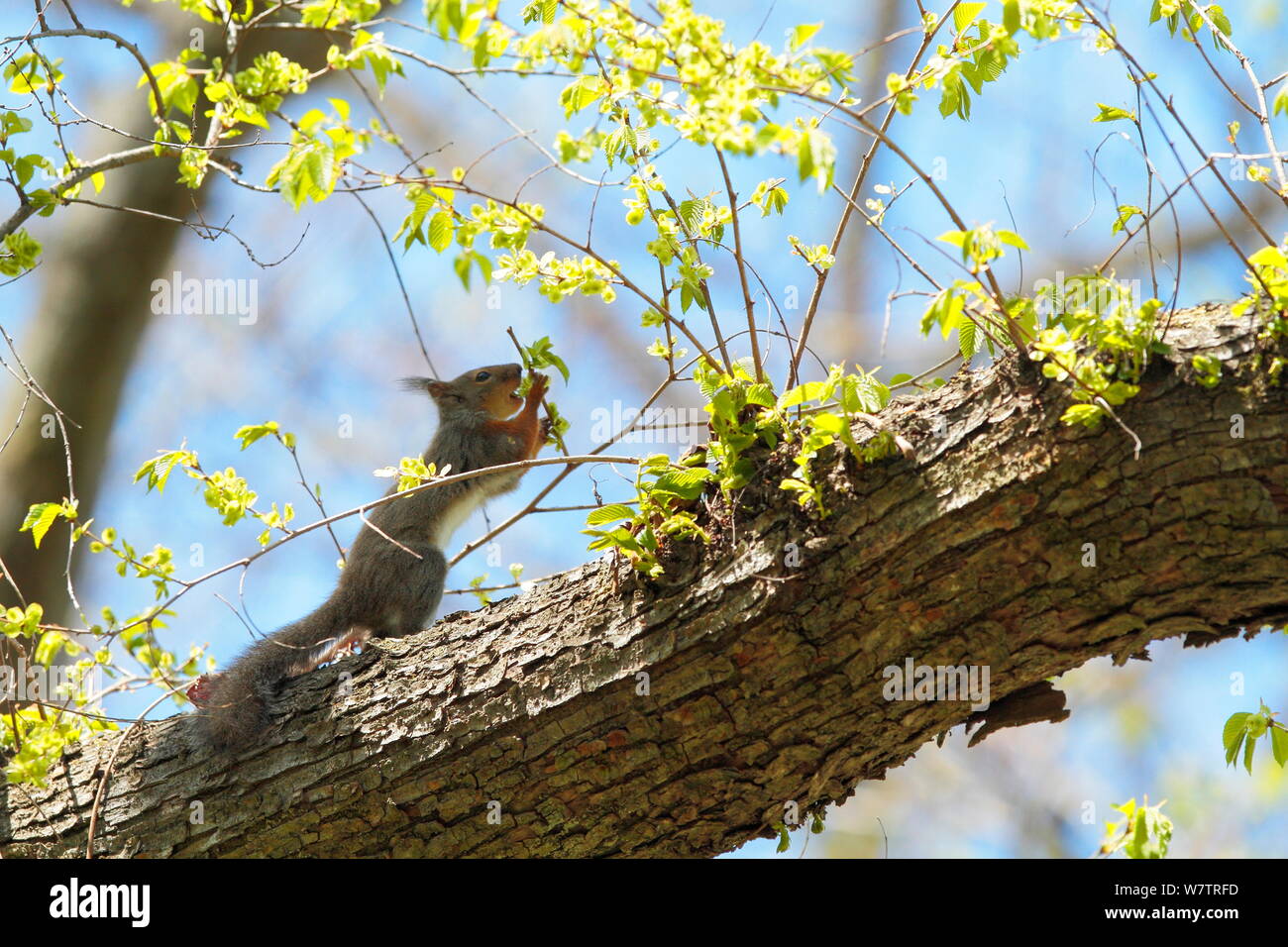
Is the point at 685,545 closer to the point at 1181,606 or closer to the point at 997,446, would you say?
the point at 997,446

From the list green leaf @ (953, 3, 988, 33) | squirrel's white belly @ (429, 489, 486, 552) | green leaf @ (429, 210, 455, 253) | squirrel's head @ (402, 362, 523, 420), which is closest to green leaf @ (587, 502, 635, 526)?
green leaf @ (429, 210, 455, 253)

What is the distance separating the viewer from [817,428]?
2482 mm

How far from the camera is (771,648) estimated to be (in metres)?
2.60

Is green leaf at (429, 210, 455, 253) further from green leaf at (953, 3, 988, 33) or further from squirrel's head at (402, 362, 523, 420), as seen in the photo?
squirrel's head at (402, 362, 523, 420)

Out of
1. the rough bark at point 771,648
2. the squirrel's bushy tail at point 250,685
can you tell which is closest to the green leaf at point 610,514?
the rough bark at point 771,648

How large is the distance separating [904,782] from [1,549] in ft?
26.6

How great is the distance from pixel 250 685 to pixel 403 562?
1115 millimetres

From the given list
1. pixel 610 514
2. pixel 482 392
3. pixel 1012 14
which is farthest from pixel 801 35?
pixel 482 392

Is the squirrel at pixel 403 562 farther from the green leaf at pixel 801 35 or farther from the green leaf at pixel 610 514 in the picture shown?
the green leaf at pixel 801 35

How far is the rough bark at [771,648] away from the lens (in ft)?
7.64

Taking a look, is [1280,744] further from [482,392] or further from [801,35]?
[482,392]

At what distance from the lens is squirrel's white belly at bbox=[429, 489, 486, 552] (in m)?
4.59

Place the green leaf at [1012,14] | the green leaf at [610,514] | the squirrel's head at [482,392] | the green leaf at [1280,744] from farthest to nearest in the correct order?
the squirrel's head at [482,392], the green leaf at [610,514], the green leaf at [1280,744], the green leaf at [1012,14]

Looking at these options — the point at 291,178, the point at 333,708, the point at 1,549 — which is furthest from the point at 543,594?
the point at 1,549
